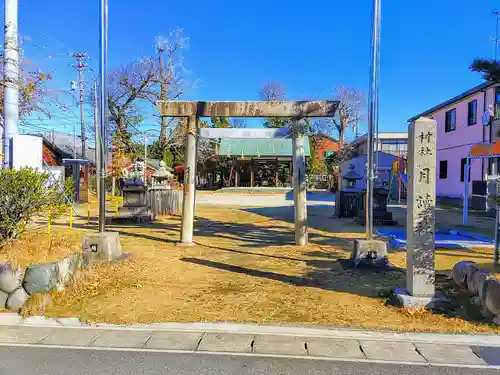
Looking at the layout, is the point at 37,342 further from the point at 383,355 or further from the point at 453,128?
the point at 453,128

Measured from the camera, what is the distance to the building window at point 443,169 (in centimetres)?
2485

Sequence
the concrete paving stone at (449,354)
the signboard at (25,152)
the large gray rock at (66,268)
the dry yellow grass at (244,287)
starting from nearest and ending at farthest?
1. the concrete paving stone at (449,354)
2. the dry yellow grass at (244,287)
3. the large gray rock at (66,268)
4. the signboard at (25,152)

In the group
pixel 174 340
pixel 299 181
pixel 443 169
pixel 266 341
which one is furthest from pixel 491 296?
→ pixel 443 169

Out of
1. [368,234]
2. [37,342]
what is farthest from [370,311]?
[37,342]

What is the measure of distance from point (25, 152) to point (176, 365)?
6.93 m

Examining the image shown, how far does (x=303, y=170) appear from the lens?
32.1ft

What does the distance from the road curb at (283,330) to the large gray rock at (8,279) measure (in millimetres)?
460

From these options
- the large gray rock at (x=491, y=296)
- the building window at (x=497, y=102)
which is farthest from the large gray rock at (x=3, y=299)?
the building window at (x=497, y=102)

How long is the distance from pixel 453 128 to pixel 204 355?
2390 centimetres

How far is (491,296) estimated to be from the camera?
191 inches

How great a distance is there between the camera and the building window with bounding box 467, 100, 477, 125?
21.0 m

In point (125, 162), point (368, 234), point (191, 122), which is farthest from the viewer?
point (125, 162)

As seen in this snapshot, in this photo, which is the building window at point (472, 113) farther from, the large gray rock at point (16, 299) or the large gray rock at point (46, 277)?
the large gray rock at point (16, 299)

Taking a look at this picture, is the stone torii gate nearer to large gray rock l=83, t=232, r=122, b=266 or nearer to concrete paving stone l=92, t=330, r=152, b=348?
large gray rock l=83, t=232, r=122, b=266
